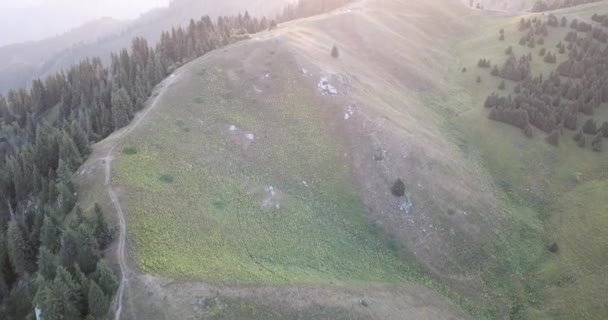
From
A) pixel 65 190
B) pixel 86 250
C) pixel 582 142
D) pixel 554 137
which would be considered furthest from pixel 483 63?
pixel 86 250

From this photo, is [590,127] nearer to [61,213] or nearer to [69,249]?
[69,249]

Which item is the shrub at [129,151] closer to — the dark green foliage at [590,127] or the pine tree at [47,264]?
the pine tree at [47,264]

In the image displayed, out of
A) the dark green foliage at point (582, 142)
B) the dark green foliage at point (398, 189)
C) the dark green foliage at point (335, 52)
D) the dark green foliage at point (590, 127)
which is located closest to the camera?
the dark green foliage at point (398, 189)

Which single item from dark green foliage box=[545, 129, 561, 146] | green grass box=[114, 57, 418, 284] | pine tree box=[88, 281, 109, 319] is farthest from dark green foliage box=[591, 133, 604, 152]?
pine tree box=[88, 281, 109, 319]

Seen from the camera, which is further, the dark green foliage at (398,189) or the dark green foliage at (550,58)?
the dark green foliage at (550,58)

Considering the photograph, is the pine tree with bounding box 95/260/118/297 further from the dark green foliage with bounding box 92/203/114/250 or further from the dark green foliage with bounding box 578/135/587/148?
the dark green foliage with bounding box 578/135/587/148

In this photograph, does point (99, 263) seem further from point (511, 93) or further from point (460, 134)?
point (511, 93)

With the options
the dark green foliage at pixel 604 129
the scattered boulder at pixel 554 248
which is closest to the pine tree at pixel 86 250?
the scattered boulder at pixel 554 248
